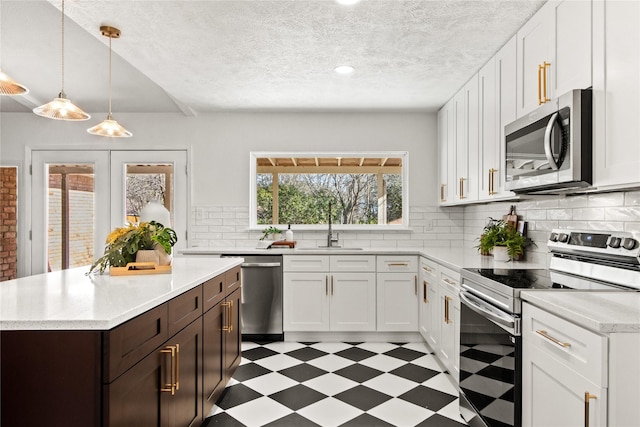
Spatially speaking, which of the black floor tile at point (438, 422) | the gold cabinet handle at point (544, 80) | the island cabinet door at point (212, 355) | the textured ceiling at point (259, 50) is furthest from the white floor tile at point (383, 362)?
the textured ceiling at point (259, 50)

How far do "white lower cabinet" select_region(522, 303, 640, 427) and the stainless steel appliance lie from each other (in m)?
0.08

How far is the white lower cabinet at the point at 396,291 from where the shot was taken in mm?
3975

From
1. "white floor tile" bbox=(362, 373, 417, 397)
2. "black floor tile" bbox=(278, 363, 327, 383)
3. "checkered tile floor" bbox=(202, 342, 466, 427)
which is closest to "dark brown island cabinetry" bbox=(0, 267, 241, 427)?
"checkered tile floor" bbox=(202, 342, 466, 427)

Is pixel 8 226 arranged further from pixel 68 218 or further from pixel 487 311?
pixel 487 311

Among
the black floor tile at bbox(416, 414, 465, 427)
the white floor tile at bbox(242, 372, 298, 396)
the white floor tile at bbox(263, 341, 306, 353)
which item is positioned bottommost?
the white floor tile at bbox(263, 341, 306, 353)

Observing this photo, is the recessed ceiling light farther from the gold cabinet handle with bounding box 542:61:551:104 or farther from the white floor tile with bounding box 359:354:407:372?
the white floor tile with bounding box 359:354:407:372

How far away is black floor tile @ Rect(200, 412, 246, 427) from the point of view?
2377mm

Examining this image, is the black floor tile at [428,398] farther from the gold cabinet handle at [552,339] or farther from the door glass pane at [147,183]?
the door glass pane at [147,183]

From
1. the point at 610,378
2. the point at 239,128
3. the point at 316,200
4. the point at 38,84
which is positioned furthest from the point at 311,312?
the point at 38,84

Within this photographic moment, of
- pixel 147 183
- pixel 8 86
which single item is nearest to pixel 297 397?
pixel 8 86

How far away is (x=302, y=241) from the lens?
461 cm

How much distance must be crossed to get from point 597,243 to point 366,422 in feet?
5.07

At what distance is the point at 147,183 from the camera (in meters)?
4.63

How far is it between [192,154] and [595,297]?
3998 mm
